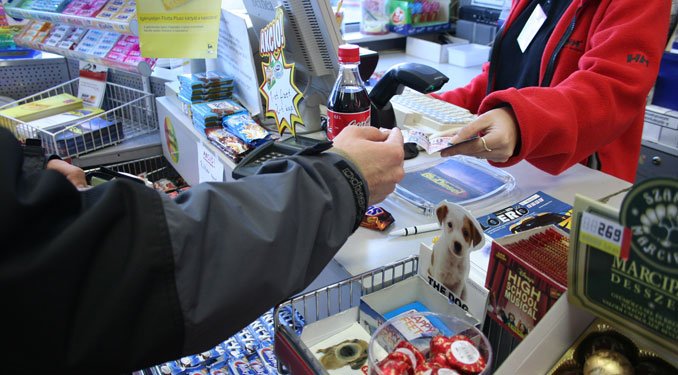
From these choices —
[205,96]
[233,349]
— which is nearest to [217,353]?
[233,349]

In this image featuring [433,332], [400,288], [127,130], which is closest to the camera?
[433,332]

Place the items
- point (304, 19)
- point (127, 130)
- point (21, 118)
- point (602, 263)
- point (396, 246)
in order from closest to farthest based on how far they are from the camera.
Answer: point (602, 263), point (396, 246), point (304, 19), point (21, 118), point (127, 130)

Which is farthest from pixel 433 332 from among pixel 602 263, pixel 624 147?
pixel 624 147

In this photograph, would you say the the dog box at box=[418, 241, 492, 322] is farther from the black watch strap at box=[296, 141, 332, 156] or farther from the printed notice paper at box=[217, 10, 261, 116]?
the printed notice paper at box=[217, 10, 261, 116]

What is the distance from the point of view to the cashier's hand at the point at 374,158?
880 millimetres

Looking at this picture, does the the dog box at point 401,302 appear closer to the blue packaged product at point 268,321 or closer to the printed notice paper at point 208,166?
the blue packaged product at point 268,321

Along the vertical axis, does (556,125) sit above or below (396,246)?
above

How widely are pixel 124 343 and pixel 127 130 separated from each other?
157 cm

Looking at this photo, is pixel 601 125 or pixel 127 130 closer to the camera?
pixel 601 125

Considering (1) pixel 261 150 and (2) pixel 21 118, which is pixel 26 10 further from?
(1) pixel 261 150

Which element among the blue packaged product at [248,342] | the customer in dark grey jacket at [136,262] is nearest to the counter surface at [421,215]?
the blue packaged product at [248,342]

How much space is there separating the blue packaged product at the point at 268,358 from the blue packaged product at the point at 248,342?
0.01 meters

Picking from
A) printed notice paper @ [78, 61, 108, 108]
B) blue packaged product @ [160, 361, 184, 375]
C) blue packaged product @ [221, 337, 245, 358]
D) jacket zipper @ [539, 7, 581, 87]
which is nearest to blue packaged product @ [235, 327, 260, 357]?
blue packaged product @ [221, 337, 245, 358]

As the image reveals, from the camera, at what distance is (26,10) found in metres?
2.08
